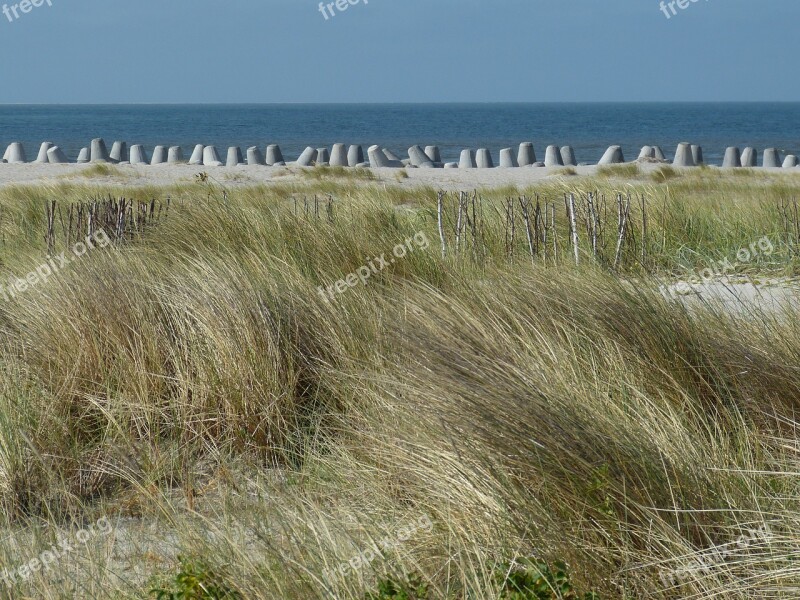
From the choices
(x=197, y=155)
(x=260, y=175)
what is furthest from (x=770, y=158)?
(x=197, y=155)

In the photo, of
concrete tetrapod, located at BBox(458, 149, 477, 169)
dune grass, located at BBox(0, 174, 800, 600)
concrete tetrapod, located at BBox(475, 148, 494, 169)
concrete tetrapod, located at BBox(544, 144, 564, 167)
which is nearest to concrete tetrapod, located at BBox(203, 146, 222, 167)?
concrete tetrapod, located at BBox(458, 149, 477, 169)

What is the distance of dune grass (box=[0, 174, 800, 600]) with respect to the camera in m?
2.36

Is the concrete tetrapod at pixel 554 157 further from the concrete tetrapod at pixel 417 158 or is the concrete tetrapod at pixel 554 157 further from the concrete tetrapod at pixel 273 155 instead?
the concrete tetrapod at pixel 273 155

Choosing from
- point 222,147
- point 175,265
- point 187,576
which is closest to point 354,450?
point 187,576

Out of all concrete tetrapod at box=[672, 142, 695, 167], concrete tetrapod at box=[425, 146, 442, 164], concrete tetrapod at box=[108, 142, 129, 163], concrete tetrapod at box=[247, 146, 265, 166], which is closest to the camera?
concrete tetrapod at box=[672, 142, 695, 167]

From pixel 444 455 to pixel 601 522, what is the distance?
17.7 inches

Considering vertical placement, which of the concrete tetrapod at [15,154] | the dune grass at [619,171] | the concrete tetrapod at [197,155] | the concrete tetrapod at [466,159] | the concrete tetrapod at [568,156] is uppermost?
the dune grass at [619,171]

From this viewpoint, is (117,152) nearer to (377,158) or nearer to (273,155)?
(273,155)

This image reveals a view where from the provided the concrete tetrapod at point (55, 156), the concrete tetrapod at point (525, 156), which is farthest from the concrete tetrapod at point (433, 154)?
the concrete tetrapod at point (55, 156)

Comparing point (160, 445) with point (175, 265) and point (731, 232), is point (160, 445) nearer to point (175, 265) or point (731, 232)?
point (175, 265)

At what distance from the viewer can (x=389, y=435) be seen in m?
3.05

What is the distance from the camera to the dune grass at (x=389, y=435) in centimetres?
236

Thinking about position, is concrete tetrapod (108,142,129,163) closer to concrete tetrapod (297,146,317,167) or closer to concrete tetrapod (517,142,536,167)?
concrete tetrapod (297,146,317,167)

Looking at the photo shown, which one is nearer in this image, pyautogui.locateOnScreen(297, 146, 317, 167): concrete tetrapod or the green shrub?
the green shrub
